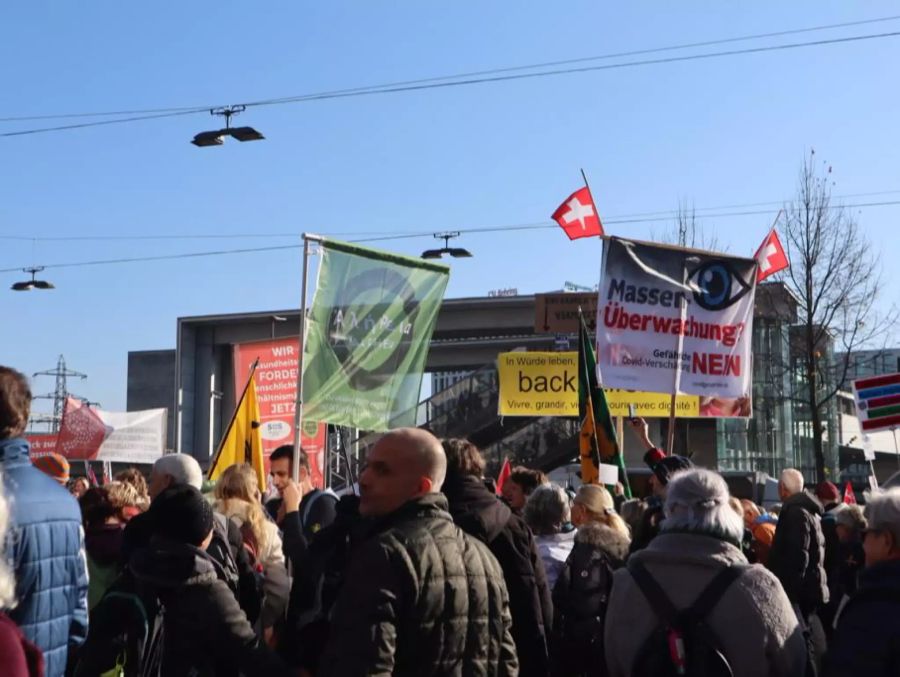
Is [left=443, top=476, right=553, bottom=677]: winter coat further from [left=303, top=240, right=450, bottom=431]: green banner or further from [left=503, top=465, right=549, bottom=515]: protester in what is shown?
[left=303, top=240, right=450, bottom=431]: green banner

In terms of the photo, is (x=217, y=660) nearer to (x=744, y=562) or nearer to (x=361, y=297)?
(x=744, y=562)

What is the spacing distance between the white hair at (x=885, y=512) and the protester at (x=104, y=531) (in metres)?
3.51

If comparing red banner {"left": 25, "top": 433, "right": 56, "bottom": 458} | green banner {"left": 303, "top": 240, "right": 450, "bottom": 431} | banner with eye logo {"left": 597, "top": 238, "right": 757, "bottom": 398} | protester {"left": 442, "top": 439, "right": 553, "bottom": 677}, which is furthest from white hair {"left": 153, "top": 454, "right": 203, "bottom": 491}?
red banner {"left": 25, "top": 433, "right": 56, "bottom": 458}

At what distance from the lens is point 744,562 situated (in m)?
4.68

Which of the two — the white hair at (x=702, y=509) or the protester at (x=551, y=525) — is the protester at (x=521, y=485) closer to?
the protester at (x=551, y=525)

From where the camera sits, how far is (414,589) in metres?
3.98

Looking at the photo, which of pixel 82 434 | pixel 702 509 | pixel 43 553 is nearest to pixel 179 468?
pixel 43 553

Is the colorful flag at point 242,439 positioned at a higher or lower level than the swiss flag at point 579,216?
lower

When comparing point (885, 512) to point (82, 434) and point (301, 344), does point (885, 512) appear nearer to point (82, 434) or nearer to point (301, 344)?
point (301, 344)

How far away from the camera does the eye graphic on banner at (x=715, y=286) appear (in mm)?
13281

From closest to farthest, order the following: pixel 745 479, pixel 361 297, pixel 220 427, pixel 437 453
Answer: pixel 437 453 < pixel 361 297 < pixel 745 479 < pixel 220 427

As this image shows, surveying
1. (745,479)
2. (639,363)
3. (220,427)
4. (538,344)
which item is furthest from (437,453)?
(220,427)

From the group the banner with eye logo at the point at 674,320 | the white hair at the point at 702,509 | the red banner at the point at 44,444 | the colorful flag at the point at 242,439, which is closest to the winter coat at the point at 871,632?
the white hair at the point at 702,509

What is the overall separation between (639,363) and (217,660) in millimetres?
8805
